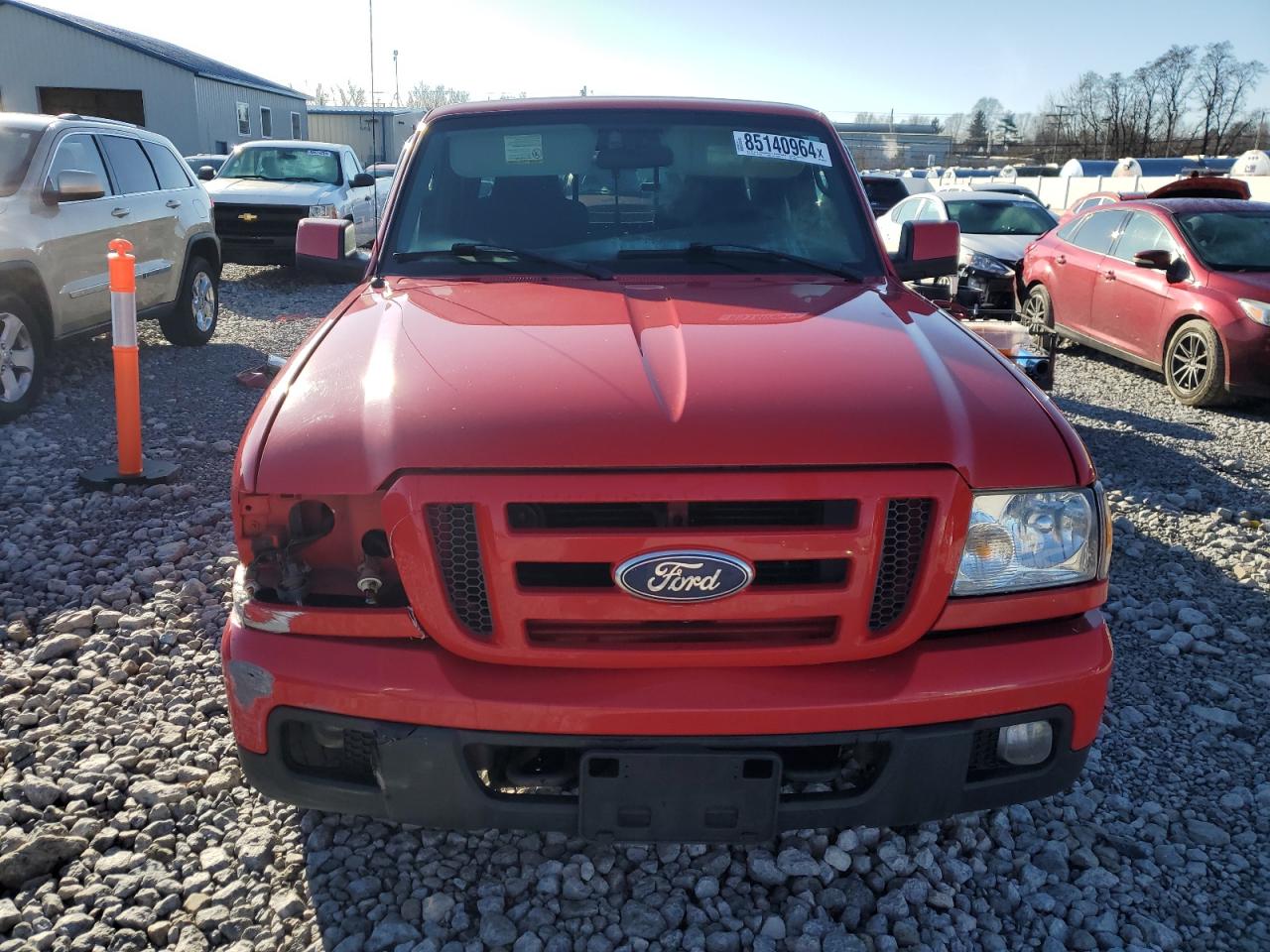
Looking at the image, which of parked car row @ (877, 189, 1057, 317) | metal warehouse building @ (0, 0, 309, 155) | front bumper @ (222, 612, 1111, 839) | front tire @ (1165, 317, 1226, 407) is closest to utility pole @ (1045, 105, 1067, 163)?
metal warehouse building @ (0, 0, 309, 155)

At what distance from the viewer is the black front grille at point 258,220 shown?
1253 centimetres

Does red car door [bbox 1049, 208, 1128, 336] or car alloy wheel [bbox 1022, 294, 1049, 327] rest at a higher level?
red car door [bbox 1049, 208, 1128, 336]

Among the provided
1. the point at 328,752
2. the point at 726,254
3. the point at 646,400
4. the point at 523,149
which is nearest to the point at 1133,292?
the point at 726,254

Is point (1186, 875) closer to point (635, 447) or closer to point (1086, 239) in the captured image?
point (635, 447)

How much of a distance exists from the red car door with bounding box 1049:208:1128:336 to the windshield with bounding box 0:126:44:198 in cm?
869

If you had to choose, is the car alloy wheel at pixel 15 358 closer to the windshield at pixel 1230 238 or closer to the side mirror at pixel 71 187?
the side mirror at pixel 71 187

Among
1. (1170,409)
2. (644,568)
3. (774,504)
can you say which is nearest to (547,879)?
(644,568)

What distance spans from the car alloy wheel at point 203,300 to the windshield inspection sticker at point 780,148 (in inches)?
274

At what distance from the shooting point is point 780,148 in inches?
134

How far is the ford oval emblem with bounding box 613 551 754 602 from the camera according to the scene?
6.24 ft

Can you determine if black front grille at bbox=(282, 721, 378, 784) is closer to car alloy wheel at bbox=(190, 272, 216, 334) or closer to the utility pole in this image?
car alloy wheel at bbox=(190, 272, 216, 334)

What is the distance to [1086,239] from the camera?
9.63 m

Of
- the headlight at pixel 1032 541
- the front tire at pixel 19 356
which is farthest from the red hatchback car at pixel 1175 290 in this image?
the front tire at pixel 19 356

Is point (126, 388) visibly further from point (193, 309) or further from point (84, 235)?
point (193, 309)
